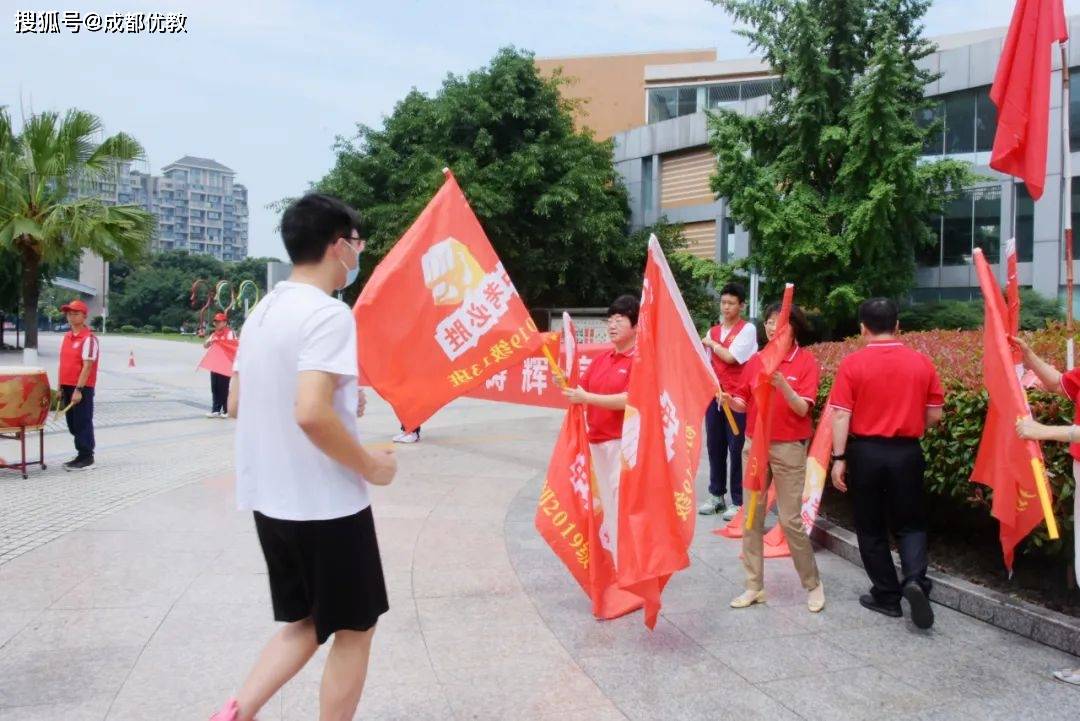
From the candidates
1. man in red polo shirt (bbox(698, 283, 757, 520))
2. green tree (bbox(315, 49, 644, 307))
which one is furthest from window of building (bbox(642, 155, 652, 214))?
man in red polo shirt (bbox(698, 283, 757, 520))

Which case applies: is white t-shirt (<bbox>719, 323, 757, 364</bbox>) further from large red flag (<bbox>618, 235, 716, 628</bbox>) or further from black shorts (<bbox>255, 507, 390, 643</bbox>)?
black shorts (<bbox>255, 507, 390, 643</bbox>)

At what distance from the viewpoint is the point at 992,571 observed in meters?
4.94

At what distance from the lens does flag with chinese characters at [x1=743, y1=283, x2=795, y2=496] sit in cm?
436

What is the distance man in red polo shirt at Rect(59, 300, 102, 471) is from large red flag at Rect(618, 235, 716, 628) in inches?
253

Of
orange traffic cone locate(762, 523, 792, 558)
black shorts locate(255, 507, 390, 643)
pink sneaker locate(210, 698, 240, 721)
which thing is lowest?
orange traffic cone locate(762, 523, 792, 558)

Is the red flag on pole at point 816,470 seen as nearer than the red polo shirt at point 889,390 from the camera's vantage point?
No

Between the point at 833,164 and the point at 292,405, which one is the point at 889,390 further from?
the point at 833,164

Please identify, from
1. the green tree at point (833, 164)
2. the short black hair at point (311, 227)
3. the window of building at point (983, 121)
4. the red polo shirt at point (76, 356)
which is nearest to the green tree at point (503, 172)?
the green tree at point (833, 164)

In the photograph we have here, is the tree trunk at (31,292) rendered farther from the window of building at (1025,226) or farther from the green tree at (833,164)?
the window of building at (1025,226)

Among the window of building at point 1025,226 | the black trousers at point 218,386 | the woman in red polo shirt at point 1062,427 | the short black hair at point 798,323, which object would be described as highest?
the window of building at point 1025,226

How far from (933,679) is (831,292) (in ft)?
43.2

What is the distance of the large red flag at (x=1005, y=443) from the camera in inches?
142

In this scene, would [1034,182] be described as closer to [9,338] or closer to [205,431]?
[205,431]

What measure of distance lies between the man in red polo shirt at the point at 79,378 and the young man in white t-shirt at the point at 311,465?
260 inches
